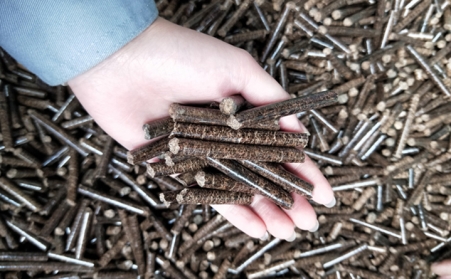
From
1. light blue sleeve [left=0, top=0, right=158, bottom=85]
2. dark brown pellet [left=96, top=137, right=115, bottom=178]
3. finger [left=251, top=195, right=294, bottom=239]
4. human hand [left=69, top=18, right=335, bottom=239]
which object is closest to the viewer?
light blue sleeve [left=0, top=0, right=158, bottom=85]

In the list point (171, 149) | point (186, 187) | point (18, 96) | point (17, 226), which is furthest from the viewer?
point (18, 96)

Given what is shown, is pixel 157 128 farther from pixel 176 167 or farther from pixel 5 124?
pixel 5 124

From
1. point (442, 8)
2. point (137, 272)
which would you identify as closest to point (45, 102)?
point (137, 272)

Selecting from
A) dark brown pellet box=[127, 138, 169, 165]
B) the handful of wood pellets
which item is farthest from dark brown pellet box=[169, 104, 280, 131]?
dark brown pellet box=[127, 138, 169, 165]

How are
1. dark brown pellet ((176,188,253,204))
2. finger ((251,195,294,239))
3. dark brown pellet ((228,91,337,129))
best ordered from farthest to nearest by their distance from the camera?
finger ((251,195,294,239)) < dark brown pellet ((176,188,253,204)) < dark brown pellet ((228,91,337,129))

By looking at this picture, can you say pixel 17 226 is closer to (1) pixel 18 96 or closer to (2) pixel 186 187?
(1) pixel 18 96

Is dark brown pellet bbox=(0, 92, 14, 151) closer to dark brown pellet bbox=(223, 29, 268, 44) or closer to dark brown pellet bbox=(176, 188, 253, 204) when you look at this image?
dark brown pellet bbox=(176, 188, 253, 204)
